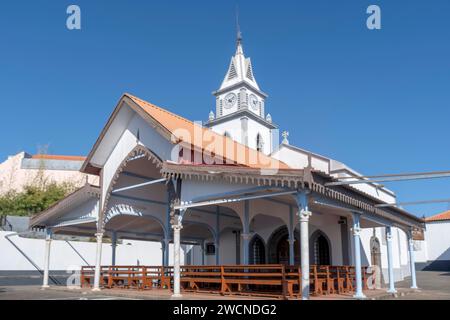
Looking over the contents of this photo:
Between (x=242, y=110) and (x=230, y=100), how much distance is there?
2.05m

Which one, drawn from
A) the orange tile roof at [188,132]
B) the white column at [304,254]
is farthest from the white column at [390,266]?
the white column at [304,254]

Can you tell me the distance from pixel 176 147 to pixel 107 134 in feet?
13.1

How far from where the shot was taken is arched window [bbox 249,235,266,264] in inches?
842

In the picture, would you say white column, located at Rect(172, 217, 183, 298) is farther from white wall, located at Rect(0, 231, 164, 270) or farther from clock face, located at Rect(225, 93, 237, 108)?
clock face, located at Rect(225, 93, 237, 108)

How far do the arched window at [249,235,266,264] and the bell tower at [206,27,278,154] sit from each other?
10.9 m

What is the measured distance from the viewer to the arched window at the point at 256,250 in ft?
70.1

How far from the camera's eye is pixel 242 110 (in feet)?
104

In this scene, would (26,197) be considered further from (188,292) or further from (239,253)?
(188,292)

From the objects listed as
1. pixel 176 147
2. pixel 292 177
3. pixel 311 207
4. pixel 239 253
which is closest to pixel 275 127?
pixel 239 253

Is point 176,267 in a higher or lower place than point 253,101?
lower

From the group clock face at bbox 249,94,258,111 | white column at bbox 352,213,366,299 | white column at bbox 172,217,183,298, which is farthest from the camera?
clock face at bbox 249,94,258,111

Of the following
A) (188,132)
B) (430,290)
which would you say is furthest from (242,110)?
(430,290)

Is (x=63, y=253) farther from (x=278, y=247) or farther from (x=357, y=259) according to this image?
(x=357, y=259)

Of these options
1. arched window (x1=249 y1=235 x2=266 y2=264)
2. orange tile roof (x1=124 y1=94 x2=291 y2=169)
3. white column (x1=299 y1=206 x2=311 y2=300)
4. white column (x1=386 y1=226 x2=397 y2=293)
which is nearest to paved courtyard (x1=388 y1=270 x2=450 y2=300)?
white column (x1=386 y1=226 x2=397 y2=293)
